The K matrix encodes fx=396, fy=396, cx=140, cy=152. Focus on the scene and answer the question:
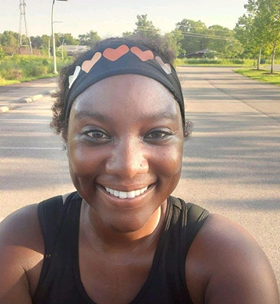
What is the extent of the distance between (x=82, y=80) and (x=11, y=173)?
448 centimetres

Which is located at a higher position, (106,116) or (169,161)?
(106,116)

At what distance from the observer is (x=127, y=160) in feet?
3.62

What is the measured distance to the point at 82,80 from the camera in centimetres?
123

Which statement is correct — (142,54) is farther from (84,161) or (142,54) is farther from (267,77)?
(267,77)

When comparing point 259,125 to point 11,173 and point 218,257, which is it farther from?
point 218,257

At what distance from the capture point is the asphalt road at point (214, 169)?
4.07m

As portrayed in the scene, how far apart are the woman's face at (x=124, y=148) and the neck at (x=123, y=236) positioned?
0.12 meters

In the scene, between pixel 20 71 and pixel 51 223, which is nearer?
pixel 51 223

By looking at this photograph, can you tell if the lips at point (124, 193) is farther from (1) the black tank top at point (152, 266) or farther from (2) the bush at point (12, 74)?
(2) the bush at point (12, 74)

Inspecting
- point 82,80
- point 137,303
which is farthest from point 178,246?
point 82,80

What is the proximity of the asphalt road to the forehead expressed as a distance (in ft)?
1.96

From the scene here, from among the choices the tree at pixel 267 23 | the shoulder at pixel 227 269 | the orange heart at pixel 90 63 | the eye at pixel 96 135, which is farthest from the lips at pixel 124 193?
the tree at pixel 267 23

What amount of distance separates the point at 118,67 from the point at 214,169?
4519 mm

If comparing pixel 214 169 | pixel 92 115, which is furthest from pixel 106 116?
pixel 214 169
